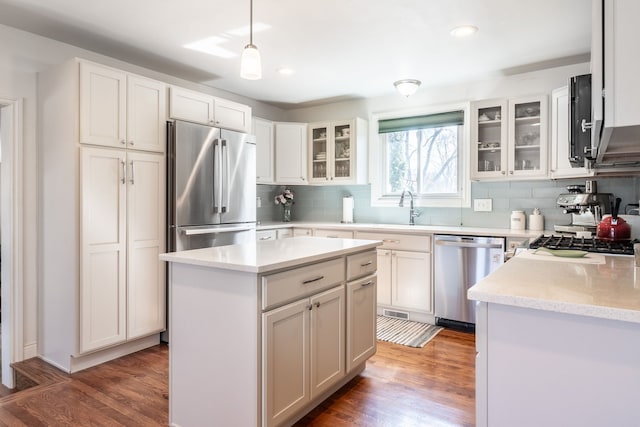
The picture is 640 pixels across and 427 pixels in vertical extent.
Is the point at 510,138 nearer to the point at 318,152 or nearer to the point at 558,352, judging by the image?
the point at 318,152

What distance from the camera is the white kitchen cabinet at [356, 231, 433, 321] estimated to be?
379 centimetres

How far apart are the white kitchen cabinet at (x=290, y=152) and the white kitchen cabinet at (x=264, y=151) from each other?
8 centimetres

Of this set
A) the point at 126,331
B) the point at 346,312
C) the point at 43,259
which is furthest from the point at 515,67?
the point at 43,259

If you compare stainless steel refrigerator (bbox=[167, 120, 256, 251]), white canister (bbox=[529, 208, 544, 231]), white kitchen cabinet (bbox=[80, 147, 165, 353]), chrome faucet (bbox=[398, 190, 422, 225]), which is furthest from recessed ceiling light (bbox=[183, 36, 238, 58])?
white canister (bbox=[529, 208, 544, 231])

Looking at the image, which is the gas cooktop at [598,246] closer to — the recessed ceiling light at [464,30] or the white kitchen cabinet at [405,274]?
the white kitchen cabinet at [405,274]

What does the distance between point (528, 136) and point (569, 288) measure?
272 cm

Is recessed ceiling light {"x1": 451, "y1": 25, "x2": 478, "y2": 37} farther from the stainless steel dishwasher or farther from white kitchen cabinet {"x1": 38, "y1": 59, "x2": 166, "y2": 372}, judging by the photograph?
white kitchen cabinet {"x1": 38, "y1": 59, "x2": 166, "y2": 372}

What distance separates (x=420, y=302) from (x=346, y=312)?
5.53 ft

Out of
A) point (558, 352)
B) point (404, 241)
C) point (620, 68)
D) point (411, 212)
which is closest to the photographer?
point (620, 68)

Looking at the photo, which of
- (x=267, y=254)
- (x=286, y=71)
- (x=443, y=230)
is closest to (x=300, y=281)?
(x=267, y=254)

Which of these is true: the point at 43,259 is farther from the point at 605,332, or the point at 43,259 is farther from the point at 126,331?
the point at 605,332

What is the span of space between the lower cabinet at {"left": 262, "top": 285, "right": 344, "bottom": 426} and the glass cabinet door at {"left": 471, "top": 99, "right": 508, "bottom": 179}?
2188 mm

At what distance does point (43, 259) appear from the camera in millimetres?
2963

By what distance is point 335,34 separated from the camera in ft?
9.73
